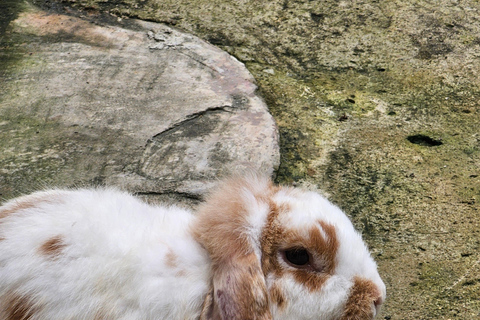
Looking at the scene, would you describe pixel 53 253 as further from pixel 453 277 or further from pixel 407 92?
pixel 407 92

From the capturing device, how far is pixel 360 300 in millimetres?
2377

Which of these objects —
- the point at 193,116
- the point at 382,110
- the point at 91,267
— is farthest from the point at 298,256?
the point at 382,110

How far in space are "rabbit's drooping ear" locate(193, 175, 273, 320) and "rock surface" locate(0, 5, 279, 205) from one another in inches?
36.1

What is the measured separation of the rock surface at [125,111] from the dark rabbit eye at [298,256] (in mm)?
1178

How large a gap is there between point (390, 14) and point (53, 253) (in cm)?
424

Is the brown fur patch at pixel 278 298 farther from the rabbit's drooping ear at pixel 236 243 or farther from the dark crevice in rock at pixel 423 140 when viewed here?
the dark crevice in rock at pixel 423 140

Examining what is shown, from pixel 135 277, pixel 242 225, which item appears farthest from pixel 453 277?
pixel 135 277

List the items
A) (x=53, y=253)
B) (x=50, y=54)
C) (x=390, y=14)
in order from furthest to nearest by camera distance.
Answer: (x=390, y=14)
(x=50, y=54)
(x=53, y=253)

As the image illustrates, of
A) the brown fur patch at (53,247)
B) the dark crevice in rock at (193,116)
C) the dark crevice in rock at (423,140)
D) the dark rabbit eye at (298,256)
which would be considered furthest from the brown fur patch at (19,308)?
the dark crevice in rock at (423,140)

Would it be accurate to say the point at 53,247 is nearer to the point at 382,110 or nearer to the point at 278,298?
the point at 278,298

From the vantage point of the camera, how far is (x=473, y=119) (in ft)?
14.4

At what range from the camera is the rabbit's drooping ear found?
2.19 metres

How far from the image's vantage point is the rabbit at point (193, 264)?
2.27m

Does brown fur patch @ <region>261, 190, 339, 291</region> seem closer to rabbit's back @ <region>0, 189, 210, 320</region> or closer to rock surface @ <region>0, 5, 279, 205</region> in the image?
rabbit's back @ <region>0, 189, 210, 320</region>
